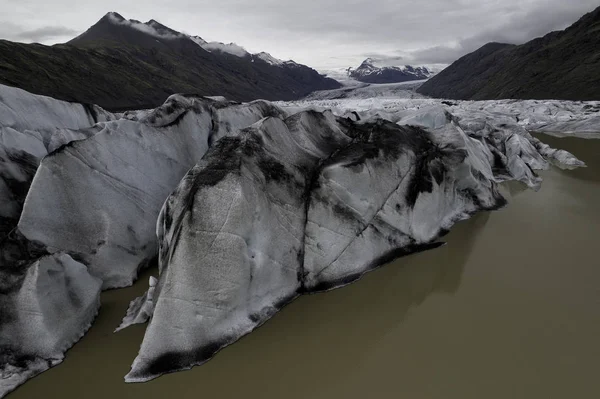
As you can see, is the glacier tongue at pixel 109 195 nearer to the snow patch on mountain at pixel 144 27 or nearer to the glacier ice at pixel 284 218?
the glacier ice at pixel 284 218

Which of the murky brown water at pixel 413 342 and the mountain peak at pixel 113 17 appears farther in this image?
the mountain peak at pixel 113 17

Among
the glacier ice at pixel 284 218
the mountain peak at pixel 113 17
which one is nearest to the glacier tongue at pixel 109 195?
the glacier ice at pixel 284 218

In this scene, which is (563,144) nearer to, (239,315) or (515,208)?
(515,208)

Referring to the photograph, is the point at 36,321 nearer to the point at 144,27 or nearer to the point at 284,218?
the point at 284,218

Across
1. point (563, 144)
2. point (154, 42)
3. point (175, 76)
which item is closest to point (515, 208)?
point (563, 144)

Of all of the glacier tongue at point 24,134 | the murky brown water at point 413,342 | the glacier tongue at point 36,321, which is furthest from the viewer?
the glacier tongue at point 24,134

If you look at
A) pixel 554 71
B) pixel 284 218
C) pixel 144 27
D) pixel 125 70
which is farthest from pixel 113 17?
pixel 284 218
